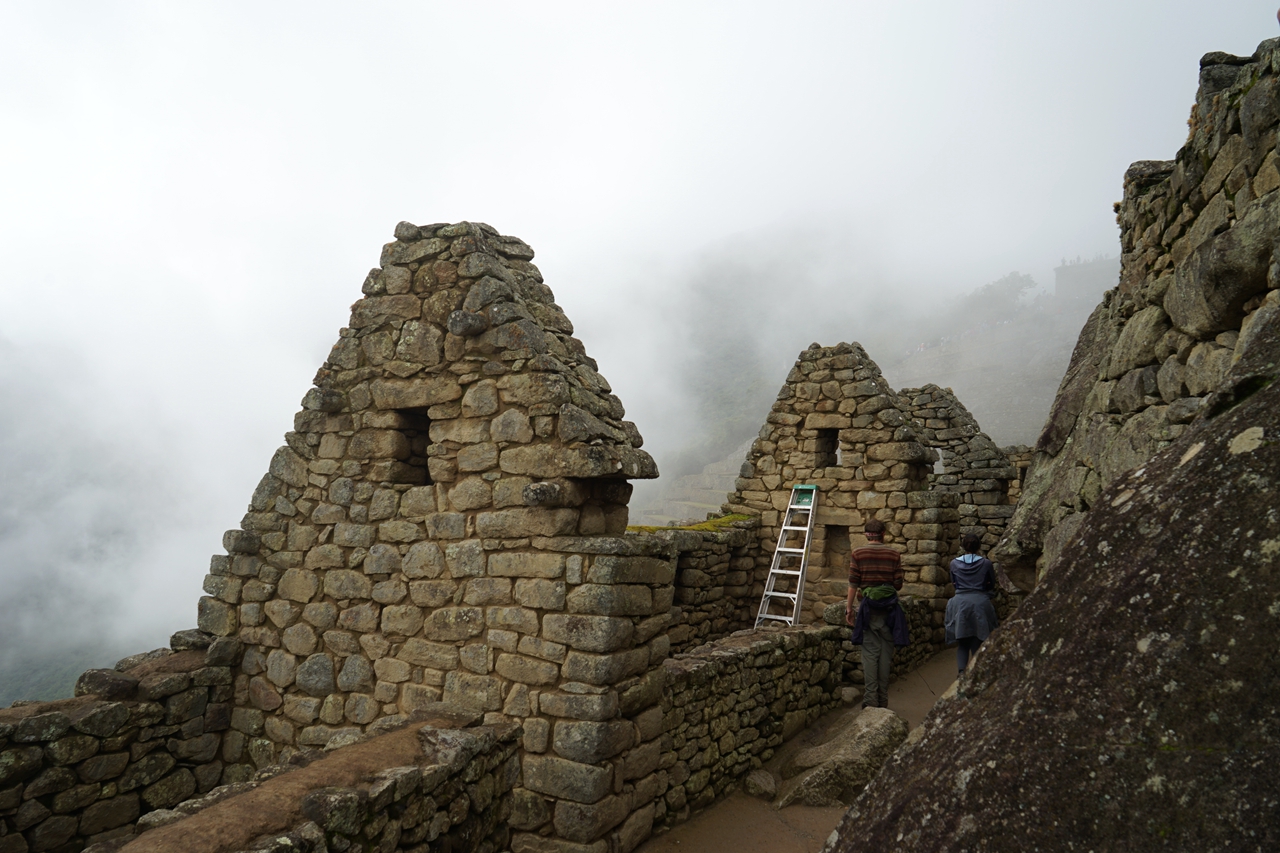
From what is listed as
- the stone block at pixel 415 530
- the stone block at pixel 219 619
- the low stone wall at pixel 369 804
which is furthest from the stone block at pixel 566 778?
the stone block at pixel 219 619

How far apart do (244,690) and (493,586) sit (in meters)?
2.81

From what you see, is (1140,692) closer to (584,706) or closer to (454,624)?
(584,706)

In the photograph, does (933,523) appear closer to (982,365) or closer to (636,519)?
(636,519)

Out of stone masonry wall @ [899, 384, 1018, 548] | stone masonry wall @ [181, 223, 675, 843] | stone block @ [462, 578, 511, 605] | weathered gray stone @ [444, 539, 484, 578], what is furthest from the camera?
stone masonry wall @ [899, 384, 1018, 548]

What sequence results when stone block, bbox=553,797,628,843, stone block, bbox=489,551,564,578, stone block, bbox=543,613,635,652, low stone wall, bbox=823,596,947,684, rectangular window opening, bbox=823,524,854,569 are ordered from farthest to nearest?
rectangular window opening, bbox=823,524,854,569, low stone wall, bbox=823,596,947,684, stone block, bbox=489,551,564,578, stone block, bbox=543,613,635,652, stone block, bbox=553,797,628,843

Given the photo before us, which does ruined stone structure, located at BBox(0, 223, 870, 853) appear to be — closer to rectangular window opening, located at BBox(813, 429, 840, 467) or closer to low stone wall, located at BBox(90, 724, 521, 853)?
low stone wall, located at BBox(90, 724, 521, 853)

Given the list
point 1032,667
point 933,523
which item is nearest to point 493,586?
point 1032,667

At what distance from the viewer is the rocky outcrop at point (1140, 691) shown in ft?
4.00

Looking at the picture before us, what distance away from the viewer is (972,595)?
703 cm

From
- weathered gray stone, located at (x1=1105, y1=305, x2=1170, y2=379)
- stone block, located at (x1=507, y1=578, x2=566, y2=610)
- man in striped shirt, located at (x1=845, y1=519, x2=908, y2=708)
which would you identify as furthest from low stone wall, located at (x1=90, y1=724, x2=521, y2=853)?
man in striped shirt, located at (x1=845, y1=519, x2=908, y2=708)

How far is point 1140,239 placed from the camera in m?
5.10

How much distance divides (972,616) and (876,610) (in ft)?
3.24

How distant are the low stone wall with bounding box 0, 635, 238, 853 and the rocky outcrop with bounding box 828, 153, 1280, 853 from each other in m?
5.50

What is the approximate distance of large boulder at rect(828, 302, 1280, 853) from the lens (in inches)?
48.0
